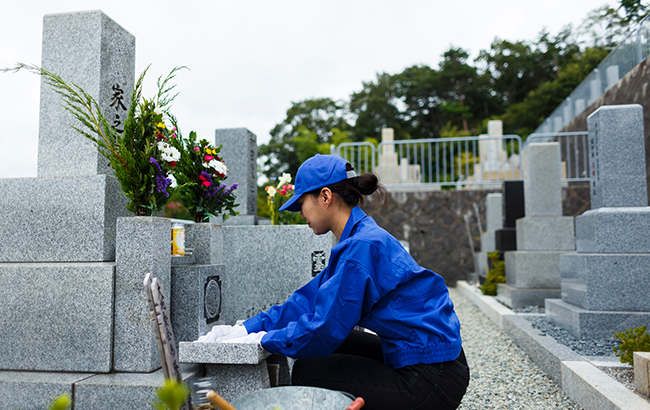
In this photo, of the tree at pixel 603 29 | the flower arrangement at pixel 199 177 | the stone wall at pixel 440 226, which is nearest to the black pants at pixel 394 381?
the flower arrangement at pixel 199 177

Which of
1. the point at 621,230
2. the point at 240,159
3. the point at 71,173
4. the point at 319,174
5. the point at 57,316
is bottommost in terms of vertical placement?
the point at 57,316

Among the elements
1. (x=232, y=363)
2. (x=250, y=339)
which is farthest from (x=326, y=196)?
(x=232, y=363)

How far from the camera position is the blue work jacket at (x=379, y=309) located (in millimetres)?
1772

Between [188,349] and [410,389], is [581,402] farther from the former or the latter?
[188,349]

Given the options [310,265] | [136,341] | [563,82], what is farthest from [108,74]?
[563,82]

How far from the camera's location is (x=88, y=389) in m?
2.40

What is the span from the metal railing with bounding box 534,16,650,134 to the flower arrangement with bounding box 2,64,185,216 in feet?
32.3

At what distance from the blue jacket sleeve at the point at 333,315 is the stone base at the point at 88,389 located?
2.60 ft

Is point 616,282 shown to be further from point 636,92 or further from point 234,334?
point 636,92

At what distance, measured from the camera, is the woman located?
1.78m

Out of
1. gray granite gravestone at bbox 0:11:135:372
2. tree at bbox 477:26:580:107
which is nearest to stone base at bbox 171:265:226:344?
gray granite gravestone at bbox 0:11:135:372

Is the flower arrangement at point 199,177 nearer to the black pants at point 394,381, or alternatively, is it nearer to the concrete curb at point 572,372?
the black pants at point 394,381

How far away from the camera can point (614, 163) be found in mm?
4691

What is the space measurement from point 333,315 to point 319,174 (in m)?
0.66
